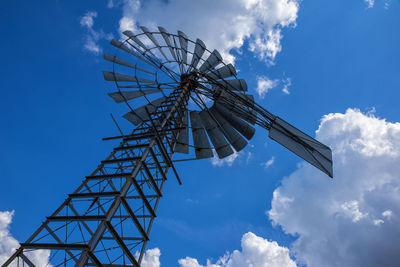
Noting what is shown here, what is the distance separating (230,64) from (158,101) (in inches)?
198

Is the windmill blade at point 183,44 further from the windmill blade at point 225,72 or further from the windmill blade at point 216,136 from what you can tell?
the windmill blade at point 216,136

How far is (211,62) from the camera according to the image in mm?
15516

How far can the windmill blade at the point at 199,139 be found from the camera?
1358cm

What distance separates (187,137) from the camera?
537 inches

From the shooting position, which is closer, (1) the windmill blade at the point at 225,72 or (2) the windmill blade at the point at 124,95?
(2) the windmill blade at the point at 124,95

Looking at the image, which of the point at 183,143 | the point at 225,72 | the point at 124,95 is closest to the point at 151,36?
the point at 124,95

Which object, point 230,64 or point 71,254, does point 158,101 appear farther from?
point 71,254

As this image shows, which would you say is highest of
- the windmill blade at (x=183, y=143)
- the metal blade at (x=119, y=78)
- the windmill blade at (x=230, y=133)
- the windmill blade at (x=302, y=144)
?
the metal blade at (x=119, y=78)

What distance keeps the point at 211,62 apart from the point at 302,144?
7.55 meters

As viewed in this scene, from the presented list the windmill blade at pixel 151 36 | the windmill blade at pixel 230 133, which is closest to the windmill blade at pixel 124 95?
the windmill blade at pixel 151 36

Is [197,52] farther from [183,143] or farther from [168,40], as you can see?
[183,143]

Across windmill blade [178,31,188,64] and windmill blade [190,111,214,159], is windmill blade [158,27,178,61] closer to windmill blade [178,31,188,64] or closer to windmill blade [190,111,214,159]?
windmill blade [178,31,188,64]

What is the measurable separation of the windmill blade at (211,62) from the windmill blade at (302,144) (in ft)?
18.5

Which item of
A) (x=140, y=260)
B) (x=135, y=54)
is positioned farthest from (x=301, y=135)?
(x=135, y=54)
